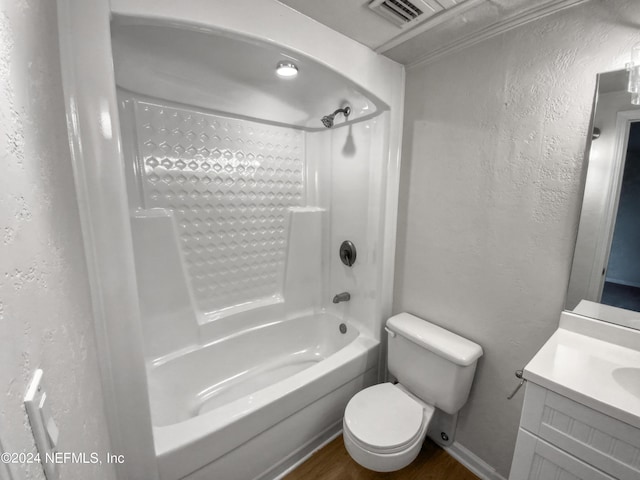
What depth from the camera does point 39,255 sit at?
0.52m

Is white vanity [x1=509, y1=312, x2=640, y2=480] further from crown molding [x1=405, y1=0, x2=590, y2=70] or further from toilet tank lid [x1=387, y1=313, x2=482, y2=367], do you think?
crown molding [x1=405, y1=0, x2=590, y2=70]

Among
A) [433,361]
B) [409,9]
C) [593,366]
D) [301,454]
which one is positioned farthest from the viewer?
[301,454]

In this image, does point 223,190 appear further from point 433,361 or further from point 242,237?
point 433,361

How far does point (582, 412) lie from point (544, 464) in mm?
250

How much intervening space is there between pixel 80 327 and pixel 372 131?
1.71 m

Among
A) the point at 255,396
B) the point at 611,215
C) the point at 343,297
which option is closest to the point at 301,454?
the point at 255,396

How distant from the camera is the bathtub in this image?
1.16 m

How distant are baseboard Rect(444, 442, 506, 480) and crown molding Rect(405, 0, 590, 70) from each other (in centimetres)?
214

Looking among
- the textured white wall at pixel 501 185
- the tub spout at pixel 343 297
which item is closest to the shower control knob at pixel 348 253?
the tub spout at pixel 343 297

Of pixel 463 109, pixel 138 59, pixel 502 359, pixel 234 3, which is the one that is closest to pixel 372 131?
pixel 463 109

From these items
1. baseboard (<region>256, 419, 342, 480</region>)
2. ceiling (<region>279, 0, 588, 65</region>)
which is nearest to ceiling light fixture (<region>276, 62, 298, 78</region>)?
ceiling (<region>279, 0, 588, 65</region>)

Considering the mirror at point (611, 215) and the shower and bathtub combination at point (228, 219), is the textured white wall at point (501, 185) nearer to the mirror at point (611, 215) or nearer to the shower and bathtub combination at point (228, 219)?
the mirror at point (611, 215)

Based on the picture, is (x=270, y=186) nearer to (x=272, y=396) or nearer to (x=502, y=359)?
(x=272, y=396)

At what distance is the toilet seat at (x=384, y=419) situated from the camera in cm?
121
